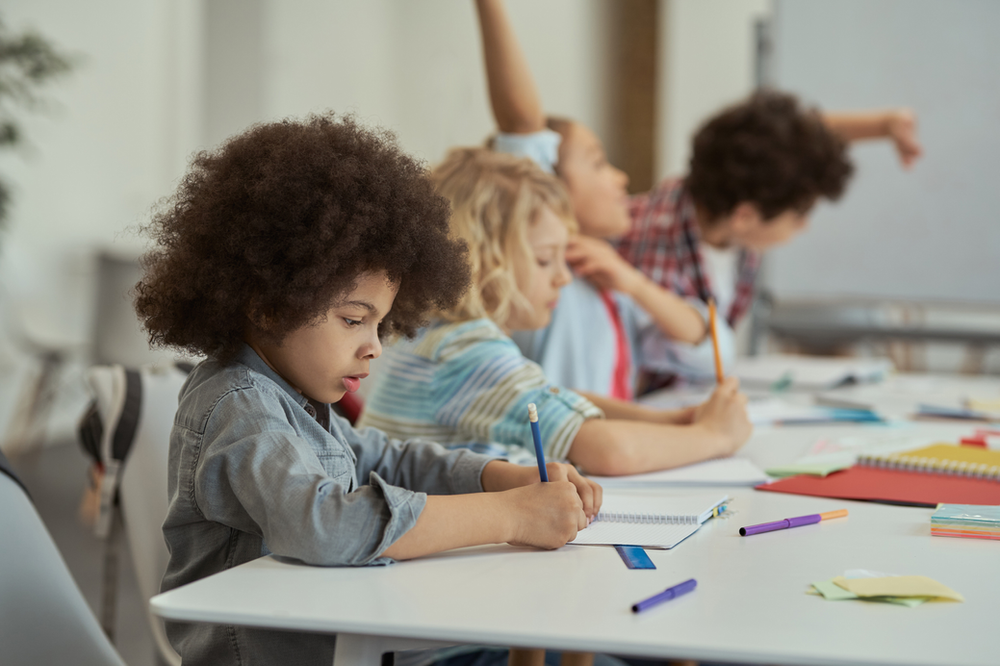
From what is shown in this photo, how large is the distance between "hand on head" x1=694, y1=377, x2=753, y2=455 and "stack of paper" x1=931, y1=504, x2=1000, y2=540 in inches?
14.4

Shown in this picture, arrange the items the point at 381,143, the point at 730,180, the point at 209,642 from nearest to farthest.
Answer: the point at 209,642, the point at 381,143, the point at 730,180

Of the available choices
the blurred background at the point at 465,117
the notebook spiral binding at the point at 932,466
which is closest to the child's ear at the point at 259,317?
the notebook spiral binding at the point at 932,466

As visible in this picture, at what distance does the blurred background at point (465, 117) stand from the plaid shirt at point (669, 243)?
1.45 meters

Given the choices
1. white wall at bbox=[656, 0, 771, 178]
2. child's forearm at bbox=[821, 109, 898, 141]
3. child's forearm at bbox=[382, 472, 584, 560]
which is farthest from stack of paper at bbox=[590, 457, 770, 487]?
white wall at bbox=[656, 0, 771, 178]

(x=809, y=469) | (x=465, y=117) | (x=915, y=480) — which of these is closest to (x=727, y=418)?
(x=809, y=469)

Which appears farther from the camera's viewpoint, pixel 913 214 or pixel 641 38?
pixel 641 38

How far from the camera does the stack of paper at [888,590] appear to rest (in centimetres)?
62

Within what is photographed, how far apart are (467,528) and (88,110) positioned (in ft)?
13.4

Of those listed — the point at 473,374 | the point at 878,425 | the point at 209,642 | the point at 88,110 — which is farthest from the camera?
the point at 88,110

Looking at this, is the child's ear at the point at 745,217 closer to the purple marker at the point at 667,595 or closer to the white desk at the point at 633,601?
the white desk at the point at 633,601

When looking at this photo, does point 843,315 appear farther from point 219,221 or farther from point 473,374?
point 219,221

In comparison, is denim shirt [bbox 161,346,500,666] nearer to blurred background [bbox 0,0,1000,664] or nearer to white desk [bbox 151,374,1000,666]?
white desk [bbox 151,374,1000,666]

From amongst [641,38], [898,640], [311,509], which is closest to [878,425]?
[898,640]

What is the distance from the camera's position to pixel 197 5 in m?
4.44
